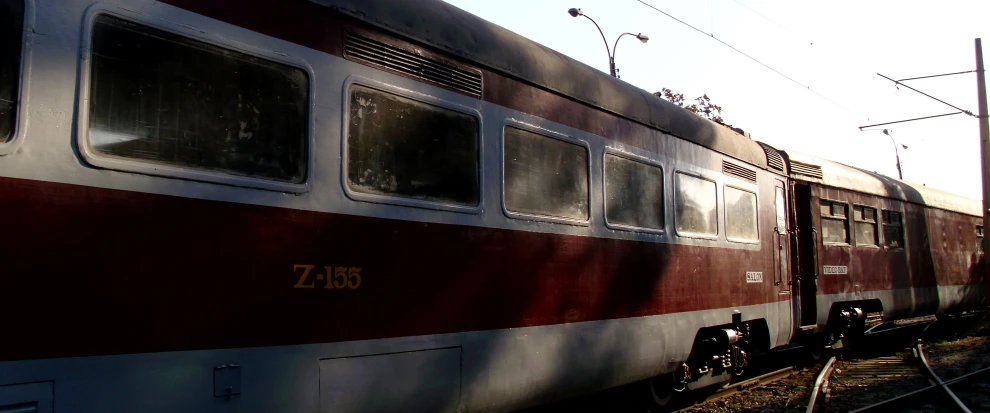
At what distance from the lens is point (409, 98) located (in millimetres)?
4516

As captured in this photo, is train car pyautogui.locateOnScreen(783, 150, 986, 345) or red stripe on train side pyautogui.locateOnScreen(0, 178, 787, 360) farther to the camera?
train car pyautogui.locateOnScreen(783, 150, 986, 345)

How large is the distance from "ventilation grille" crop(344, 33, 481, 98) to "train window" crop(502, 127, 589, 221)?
18.6 inches

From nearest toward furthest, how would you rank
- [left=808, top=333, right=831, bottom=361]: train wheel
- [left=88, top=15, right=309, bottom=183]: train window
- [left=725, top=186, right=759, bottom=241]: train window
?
[left=88, top=15, right=309, bottom=183]: train window, [left=725, top=186, right=759, bottom=241]: train window, [left=808, top=333, right=831, bottom=361]: train wheel

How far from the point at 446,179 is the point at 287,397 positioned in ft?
5.49

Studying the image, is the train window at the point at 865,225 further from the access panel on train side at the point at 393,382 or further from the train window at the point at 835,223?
the access panel on train side at the point at 393,382

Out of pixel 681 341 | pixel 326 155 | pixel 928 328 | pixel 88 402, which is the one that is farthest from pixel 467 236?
pixel 928 328

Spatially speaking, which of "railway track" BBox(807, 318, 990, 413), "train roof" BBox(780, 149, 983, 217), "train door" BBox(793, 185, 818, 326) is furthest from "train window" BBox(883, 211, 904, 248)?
"train door" BBox(793, 185, 818, 326)

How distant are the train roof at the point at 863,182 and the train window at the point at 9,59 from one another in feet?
31.0

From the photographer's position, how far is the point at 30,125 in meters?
2.89

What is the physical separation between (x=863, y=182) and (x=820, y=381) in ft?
14.0

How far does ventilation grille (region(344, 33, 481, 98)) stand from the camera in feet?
14.0

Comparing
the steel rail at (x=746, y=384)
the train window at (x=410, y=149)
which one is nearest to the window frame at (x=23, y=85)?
the train window at (x=410, y=149)

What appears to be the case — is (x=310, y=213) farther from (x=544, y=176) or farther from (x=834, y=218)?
(x=834, y=218)

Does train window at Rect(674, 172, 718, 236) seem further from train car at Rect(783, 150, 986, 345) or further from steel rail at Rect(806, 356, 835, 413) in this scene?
train car at Rect(783, 150, 986, 345)
